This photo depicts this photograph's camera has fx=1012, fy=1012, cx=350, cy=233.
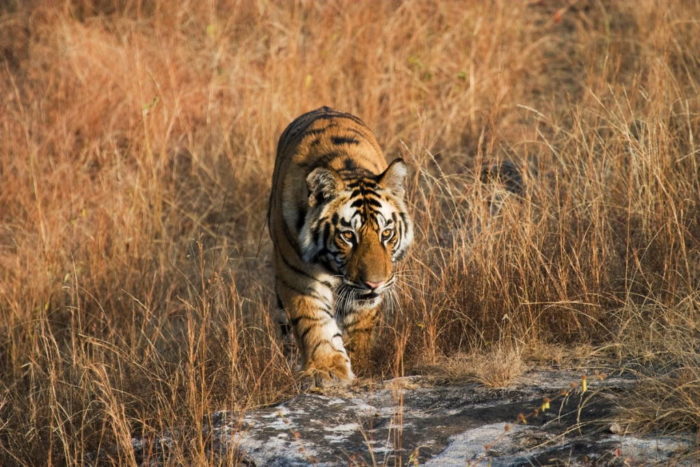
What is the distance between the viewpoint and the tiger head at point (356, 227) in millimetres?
4543

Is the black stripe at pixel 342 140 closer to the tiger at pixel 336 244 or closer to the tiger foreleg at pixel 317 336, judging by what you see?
the tiger at pixel 336 244

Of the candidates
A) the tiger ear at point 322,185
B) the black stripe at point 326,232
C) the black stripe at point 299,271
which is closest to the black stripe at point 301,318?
the black stripe at point 299,271

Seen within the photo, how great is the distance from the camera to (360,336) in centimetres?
496

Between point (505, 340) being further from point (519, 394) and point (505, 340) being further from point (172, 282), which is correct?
point (172, 282)

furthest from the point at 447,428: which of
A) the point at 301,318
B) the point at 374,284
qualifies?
the point at 301,318

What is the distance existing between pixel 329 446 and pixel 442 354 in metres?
1.07

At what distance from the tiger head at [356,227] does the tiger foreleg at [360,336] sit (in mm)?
194

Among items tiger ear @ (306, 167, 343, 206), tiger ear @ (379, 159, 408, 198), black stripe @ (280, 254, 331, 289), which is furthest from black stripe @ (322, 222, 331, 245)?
tiger ear @ (379, 159, 408, 198)

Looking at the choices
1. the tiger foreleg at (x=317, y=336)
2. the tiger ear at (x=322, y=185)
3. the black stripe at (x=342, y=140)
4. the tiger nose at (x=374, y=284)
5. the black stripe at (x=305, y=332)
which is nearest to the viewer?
the tiger nose at (x=374, y=284)

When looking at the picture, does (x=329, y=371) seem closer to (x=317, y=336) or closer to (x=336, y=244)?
Answer: (x=317, y=336)

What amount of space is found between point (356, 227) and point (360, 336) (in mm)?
628

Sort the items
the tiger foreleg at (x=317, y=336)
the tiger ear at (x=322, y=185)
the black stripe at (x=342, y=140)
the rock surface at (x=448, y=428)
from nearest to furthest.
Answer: the rock surface at (x=448, y=428) → the tiger ear at (x=322, y=185) → the tiger foreleg at (x=317, y=336) → the black stripe at (x=342, y=140)

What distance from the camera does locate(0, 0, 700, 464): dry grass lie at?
4727mm

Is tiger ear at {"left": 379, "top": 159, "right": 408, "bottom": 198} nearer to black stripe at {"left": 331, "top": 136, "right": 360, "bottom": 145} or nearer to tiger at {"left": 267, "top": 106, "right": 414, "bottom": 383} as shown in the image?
tiger at {"left": 267, "top": 106, "right": 414, "bottom": 383}
